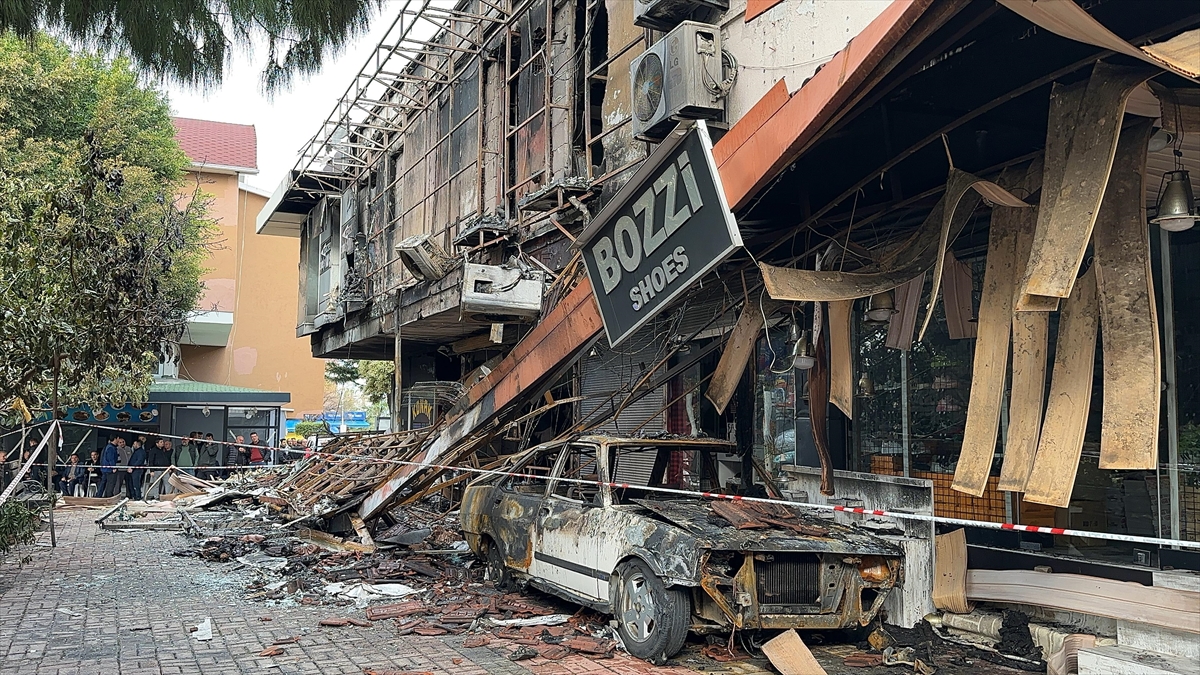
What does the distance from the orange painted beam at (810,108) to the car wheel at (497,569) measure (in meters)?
4.58

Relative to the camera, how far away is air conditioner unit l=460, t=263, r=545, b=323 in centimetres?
1129

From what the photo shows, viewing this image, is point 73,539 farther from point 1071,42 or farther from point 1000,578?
point 1071,42

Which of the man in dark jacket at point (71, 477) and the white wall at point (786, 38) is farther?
the man in dark jacket at point (71, 477)

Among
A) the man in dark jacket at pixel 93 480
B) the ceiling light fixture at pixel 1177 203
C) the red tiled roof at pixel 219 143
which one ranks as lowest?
the man in dark jacket at pixel 93 480

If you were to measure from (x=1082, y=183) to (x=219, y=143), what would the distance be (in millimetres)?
42924

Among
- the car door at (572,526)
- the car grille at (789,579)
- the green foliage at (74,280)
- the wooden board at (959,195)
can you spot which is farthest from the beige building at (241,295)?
the wooden board at (959,195)

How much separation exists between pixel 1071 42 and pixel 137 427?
2946 cm

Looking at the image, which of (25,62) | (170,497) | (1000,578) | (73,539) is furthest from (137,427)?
(1000,578)

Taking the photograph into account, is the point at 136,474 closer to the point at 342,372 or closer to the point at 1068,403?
the point at 1068,403

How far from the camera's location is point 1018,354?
21.6 ft

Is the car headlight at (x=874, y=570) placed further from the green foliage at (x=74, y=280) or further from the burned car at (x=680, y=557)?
the green foliage at (x=74, y=280)

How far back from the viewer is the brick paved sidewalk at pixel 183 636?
22.1 ft

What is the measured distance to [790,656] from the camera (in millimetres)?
6555

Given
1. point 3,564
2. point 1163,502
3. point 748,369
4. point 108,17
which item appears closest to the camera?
point 108,17
